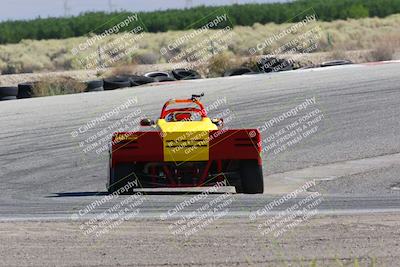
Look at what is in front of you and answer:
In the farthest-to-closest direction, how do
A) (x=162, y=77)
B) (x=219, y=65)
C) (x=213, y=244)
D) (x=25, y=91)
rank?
(x=219, y=65), (x=162, y=77), (x=25, y=91), (x=213, y=244)

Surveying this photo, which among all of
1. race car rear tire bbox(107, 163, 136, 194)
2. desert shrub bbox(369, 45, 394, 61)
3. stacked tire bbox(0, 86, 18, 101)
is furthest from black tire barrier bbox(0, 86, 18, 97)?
race car rear tire bbox(107, 163, 136, 194)

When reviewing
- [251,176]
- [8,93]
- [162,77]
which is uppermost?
[251,176]

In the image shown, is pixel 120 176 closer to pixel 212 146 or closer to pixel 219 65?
pixel 212 146

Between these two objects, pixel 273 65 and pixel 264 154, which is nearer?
pixel 264 154

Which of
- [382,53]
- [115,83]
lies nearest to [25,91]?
[115,83]

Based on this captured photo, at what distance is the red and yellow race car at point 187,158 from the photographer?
45.5 feet

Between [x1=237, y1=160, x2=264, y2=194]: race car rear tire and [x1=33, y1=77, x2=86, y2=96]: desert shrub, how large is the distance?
17.4 meters

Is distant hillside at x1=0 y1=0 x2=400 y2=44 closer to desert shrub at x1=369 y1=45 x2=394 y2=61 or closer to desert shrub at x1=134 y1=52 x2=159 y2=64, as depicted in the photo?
desert shrub at x1=134 y1=52 x2=159 y2=64

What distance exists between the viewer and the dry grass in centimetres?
5291

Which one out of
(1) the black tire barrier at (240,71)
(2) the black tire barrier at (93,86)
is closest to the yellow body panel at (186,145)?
(2) the black tire barrier at (93,86)

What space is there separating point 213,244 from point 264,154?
1114 centimetres

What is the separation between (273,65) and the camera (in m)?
34.0

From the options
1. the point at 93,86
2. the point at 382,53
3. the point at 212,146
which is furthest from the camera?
the point at 382,53

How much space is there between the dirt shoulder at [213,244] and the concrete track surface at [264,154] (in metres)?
0.05
